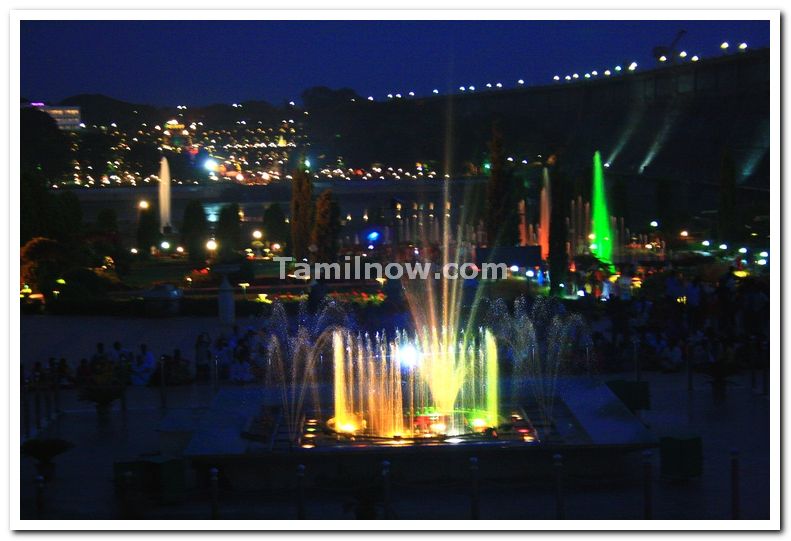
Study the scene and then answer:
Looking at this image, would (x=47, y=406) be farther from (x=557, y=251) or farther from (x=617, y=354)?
(x=557, y=251)

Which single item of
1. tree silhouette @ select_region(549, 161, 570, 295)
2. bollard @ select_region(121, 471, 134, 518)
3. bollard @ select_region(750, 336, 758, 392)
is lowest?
bollard @ select_region(121, 471, 134, 518)

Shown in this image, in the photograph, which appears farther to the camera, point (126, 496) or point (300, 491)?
point (126, 496)

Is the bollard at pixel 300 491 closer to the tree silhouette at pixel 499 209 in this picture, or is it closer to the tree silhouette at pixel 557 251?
the tree silhouette at pixel 557 251

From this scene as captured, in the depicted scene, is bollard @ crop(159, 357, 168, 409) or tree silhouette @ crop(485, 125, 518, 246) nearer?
bollard @ crop(159, 357, 168, 409)

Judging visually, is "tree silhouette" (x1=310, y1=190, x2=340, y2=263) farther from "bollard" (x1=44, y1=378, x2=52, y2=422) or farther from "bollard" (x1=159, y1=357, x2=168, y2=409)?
"bollard" (x1=44, y1=378, x2=52, y2=422)

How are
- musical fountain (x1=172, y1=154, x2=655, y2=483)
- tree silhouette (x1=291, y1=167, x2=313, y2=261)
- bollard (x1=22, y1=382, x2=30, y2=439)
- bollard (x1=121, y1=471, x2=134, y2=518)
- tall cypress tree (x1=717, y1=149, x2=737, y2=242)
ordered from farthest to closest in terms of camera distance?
tall cypress tree (x1=717, y1=149, x2=737, y2=242), tree silhouette (x1=291, y1=167, x2=313, y2=261), bollard (x1=22, y1=382, x2=30, y2=439), musical fountain (x1=172, y1=154, x2=655, y2=483), bollard (x1=121, y1=471, x2=134, y2=518)

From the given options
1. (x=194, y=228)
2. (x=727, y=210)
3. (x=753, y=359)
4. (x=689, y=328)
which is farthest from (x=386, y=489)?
(x=194, y=228)

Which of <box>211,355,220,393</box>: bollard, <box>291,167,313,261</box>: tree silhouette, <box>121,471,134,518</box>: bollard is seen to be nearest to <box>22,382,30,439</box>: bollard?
<box>211,355,220,393</box>: bollard

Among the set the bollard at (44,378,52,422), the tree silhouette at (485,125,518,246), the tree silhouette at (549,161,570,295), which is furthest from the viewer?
the tree silhouette at (485,125,518,246)

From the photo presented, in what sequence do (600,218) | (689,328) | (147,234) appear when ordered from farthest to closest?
(600,218) < (147,234) < (689,328)

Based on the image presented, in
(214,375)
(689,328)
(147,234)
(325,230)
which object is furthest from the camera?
(147,234)

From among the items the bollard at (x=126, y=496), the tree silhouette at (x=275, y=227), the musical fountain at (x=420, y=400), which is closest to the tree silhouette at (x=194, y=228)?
the tree silhouette at (x=275, y=227)

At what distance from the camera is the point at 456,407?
11570 millimetres
